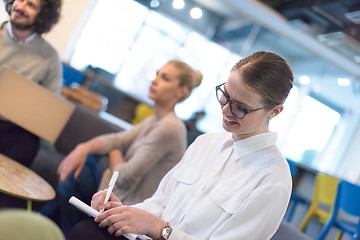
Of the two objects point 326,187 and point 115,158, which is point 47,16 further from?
point 326,187

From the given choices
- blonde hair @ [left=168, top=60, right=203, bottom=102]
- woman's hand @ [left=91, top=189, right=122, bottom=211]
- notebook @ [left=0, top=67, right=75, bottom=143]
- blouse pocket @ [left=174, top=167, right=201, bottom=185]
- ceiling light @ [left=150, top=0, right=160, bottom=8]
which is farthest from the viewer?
ceiling light @ [left=150, top=0, right=160, bottom=8]

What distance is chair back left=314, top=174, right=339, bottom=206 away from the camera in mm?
4219

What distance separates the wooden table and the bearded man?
35cm

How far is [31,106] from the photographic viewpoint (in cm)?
201

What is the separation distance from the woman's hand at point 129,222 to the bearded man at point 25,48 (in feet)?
3.89

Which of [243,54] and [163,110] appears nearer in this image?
[163,110]

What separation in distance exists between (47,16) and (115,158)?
85 centimetres

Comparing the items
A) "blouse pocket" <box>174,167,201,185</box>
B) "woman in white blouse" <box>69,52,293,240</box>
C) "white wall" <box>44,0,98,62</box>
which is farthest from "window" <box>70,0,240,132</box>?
"woman in white blouse" <box>69,52,293,240</box>

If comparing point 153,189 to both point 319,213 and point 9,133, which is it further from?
point 319,213

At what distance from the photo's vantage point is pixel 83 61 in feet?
26.1

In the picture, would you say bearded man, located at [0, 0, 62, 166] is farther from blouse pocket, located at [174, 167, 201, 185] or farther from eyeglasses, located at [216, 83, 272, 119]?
eyeglasses, located at [216, 83, 272, 119]


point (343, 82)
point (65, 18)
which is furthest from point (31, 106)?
point (343, 82)

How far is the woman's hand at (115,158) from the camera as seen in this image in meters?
2.05

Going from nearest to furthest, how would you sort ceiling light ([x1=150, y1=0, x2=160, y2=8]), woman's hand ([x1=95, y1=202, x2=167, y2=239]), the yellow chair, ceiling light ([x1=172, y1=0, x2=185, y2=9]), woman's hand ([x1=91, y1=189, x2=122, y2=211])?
woman's hand ([x1=95, y1=202, x2=167, y2=239]) < woman's hand ([x1=91, y1=189, x2=122, y2=211]) < the yellow chair < ceiling light ([x1=150, y1=0, x2=160, y2=8]) < ceiling light ([x1=172, y1=0, x2=185, y2=9])
